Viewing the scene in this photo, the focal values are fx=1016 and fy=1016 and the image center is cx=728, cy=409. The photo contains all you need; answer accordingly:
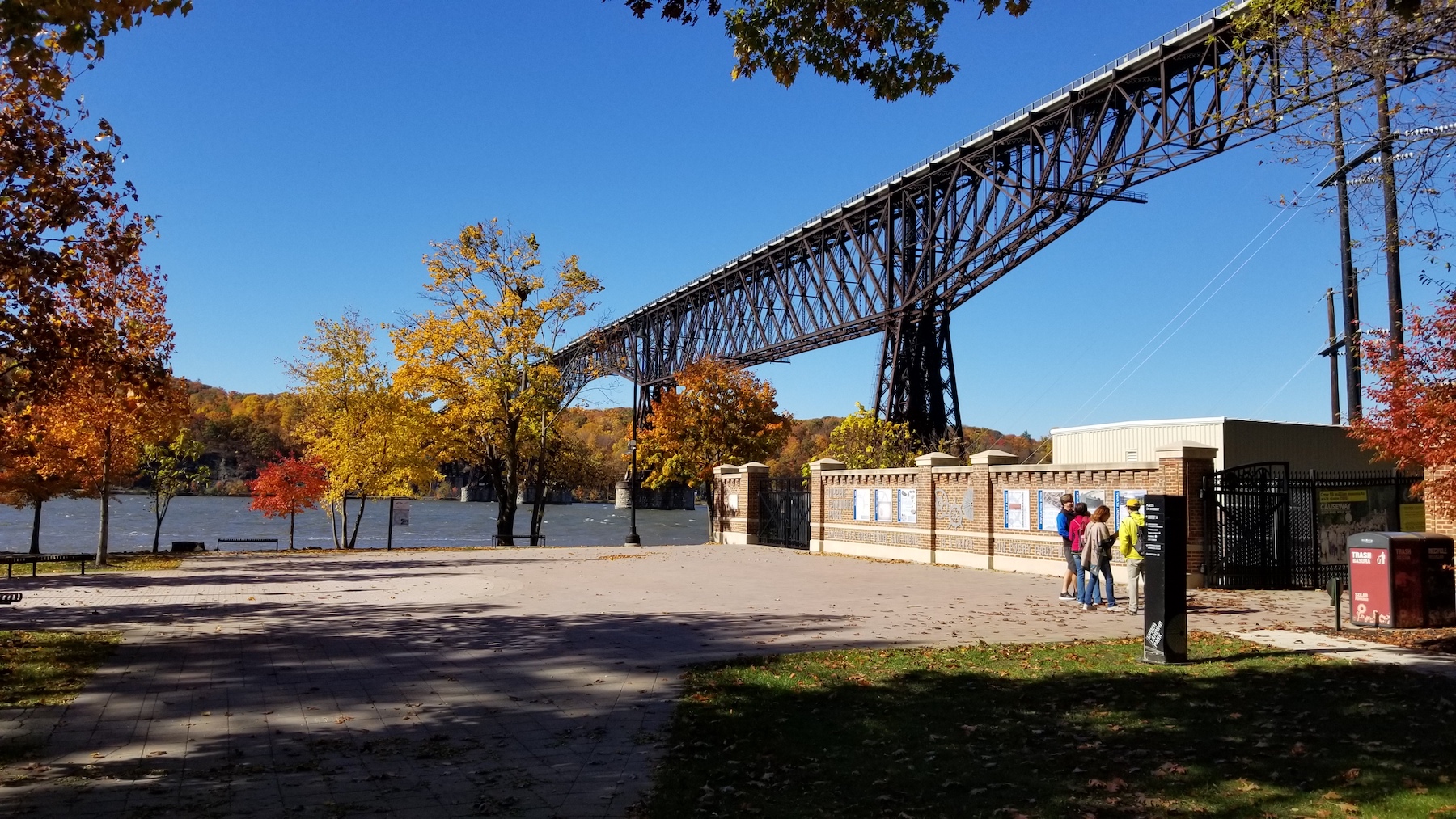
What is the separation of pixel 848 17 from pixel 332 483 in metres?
34.6

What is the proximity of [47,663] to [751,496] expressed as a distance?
2711cm

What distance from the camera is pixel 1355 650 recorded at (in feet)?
36.3

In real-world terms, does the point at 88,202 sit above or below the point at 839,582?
above

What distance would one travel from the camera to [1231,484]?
61.3 ft

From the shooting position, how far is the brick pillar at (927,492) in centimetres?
2639

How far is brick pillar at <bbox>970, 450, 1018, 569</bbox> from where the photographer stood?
24.0 meters

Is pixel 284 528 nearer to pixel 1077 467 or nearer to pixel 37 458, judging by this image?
pixel 37 458

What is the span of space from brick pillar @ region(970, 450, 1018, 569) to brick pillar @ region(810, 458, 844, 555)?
8040mm

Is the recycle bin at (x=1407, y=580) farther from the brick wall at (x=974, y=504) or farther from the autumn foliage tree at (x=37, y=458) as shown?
the autumn foliage tree at (x=37, y=458)

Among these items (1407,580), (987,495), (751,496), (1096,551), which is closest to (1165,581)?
(1407,580)

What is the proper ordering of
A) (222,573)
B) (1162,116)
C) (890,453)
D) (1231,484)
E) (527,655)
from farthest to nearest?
(890,453), (1162,116), (222,573), (1231,484), (527,655)

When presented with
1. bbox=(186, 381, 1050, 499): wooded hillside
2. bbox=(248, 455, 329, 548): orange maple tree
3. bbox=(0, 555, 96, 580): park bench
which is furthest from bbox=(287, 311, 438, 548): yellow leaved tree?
bbox=(186, 381, 1050, 499): wooded hillside

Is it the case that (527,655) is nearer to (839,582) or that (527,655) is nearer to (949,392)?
(839,582)

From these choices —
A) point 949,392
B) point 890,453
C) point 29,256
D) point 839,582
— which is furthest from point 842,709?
point 949,392
